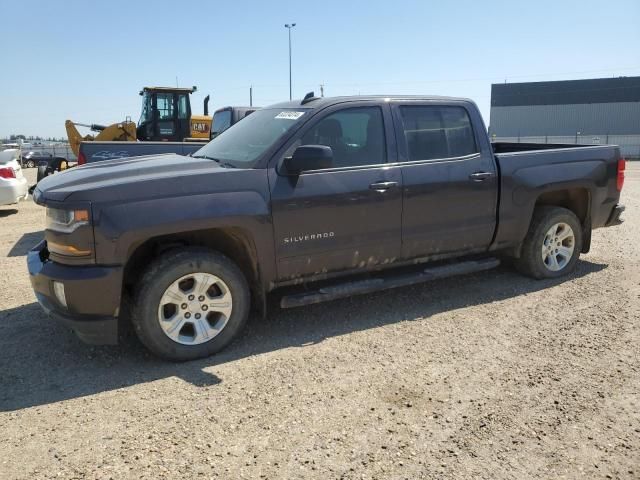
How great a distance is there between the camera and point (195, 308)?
3.87m

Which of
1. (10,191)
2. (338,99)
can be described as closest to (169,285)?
(338,99)

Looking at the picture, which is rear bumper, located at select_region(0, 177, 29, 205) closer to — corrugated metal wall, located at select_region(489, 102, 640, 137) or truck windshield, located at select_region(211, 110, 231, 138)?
truck windshield, located at select_region(211, 110, 231, 138)

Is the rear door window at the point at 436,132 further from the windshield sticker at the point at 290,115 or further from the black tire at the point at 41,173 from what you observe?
the black tire at the point at 41,173

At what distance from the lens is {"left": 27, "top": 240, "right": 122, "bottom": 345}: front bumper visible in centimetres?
351

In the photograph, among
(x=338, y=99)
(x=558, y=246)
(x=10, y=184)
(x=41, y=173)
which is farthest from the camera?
(x=41, y=173)

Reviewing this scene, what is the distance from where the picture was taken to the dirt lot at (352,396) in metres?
2.69

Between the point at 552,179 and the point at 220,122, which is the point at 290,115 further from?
the point at 220,122

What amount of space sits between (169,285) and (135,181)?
76cm

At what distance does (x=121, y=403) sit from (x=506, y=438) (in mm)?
2292

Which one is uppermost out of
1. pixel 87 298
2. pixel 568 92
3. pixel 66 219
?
pixel 568 92

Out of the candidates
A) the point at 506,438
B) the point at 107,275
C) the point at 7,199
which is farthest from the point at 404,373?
the point at 7,199

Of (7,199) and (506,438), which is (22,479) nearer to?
(506,438)

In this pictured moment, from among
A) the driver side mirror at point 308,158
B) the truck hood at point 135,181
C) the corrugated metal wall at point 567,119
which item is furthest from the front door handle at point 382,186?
the corrugated metal wall at point 567,119

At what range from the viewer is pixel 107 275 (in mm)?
3535
